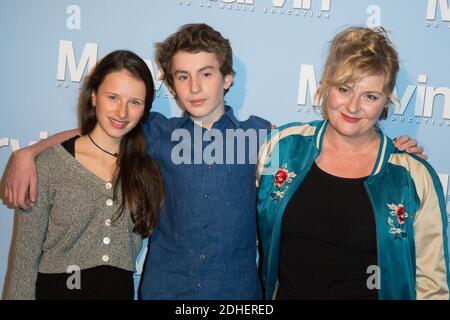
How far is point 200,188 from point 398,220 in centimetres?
75

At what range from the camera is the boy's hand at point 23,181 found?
1765 mm

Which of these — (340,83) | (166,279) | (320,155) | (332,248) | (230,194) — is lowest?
(166,279)

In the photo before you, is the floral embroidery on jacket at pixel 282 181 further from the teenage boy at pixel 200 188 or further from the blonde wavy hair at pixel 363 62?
the blonde wavy hair at pixel 363 62

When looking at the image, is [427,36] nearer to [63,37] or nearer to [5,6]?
[63,37]

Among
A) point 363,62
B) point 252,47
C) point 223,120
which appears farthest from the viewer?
point 252,47

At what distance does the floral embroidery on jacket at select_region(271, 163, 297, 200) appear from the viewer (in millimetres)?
1857

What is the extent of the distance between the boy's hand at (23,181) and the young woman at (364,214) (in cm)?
93

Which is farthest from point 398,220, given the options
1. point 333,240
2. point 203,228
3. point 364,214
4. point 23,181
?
point 23,181

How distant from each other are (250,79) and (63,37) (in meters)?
0.88

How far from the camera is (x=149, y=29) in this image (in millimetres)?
2178

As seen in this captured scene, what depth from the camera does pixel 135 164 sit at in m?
1.91

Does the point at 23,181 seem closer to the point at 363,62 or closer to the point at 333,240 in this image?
the point at 333,240

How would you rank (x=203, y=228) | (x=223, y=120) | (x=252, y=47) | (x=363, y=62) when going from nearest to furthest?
1. (x=363, y=62)
2. (x=203, y=228)
3. (x=223, y=120)
4. (x=252, y=47)

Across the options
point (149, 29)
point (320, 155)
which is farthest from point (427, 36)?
point (149, 29)
